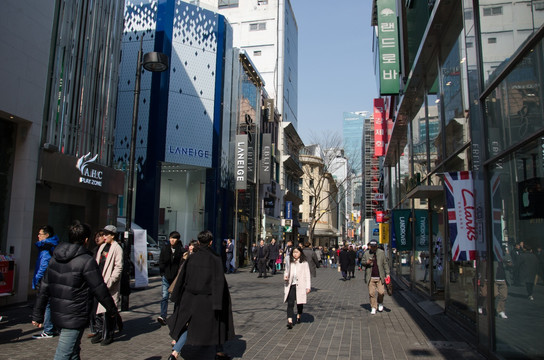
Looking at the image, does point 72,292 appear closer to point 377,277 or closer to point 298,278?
point 298,278

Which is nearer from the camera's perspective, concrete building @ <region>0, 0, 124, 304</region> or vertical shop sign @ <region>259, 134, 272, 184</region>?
concrete building @ <region>0, 0, 124, 304</region>

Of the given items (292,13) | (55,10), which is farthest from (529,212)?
(292,13)

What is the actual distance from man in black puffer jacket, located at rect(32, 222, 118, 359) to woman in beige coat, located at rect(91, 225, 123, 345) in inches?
114

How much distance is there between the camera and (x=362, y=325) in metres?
9.10

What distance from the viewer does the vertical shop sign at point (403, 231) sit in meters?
17.0

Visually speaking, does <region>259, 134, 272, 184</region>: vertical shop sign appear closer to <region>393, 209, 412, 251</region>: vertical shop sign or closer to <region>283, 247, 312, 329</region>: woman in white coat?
<region>393, 209, 412, 251</region>: vertical shop sign

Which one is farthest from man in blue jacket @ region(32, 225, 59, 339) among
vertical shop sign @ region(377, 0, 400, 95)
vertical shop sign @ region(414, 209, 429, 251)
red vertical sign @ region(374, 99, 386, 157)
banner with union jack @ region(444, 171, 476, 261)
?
red vertical sign @ region(374, 99, 386, 157)

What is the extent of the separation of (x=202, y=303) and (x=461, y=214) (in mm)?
4579

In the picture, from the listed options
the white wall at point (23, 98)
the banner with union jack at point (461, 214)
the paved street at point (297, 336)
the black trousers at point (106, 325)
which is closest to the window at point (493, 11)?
the banner with union jack at point (461, 214)

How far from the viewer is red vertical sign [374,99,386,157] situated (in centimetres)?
3331

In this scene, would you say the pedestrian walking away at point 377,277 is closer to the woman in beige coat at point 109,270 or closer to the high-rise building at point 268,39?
the woman in beige coat at point 109,270

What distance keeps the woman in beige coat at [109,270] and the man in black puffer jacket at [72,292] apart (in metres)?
2.90

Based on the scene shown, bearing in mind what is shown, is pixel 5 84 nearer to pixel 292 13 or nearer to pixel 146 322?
pixel 146 322

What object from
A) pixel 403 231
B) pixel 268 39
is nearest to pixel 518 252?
pixel 403 231
